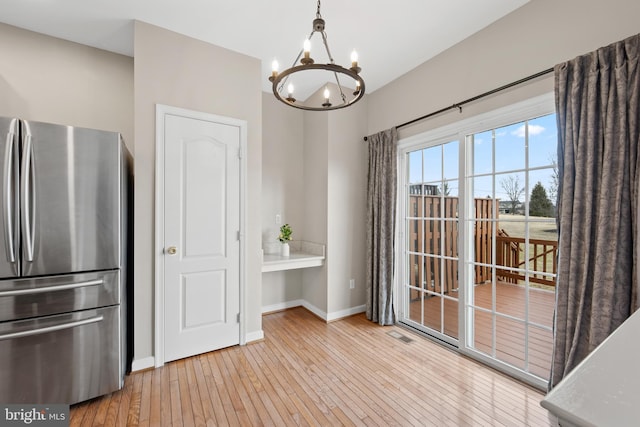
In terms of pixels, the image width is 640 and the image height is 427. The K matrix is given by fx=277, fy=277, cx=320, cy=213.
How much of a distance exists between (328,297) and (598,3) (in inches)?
131

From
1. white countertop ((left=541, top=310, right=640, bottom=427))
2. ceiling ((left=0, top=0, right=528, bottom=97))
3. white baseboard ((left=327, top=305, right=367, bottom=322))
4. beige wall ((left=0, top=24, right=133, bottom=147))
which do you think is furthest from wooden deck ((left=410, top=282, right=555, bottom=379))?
beige wall ((left=0, top=24, right=133, bottom=147))

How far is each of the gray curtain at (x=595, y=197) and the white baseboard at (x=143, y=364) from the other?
3049mm

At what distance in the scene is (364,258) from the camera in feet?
12.2

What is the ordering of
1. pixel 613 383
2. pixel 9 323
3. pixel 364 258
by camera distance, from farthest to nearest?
pixel 364 258 → pixel 9 323 → pixel 613 383

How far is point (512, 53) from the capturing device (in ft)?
7.23

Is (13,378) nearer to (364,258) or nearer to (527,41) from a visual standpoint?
(364,258)

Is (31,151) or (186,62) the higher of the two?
(186,62)

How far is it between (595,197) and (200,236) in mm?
2973

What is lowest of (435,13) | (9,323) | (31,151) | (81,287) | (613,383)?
(9,323)

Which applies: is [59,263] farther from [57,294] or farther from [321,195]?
[321,195]

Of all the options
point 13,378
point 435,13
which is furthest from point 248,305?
point 435,13

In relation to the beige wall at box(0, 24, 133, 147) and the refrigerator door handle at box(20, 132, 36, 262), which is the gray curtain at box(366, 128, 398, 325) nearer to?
the beige wall at box(0, 24, 133, 147)

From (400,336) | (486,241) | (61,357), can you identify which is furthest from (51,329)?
(486,241)

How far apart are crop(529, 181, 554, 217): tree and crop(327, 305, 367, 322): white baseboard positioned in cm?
225
